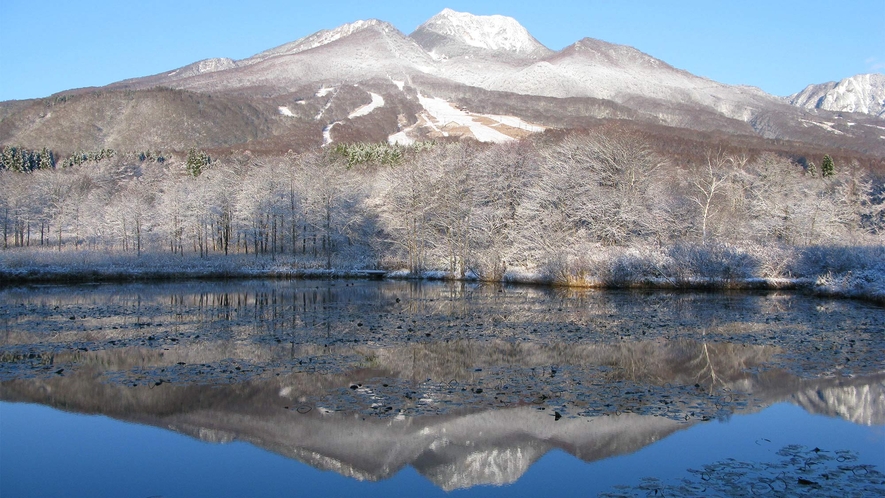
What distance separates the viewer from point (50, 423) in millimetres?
11289

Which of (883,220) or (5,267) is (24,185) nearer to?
(5,267)

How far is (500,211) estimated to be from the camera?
4766 centimetres

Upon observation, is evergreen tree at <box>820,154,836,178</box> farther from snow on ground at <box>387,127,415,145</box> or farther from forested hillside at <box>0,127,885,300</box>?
snow on ground at <box>387,127,415,145</box>

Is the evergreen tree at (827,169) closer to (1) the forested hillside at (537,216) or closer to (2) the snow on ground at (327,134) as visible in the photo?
(1) the forested hillside at (537,216)

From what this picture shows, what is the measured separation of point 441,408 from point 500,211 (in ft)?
120

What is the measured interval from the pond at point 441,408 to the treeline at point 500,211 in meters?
22.2

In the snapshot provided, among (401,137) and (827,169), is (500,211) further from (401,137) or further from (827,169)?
(401,137)

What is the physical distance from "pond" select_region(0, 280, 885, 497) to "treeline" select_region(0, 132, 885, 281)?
2220cm

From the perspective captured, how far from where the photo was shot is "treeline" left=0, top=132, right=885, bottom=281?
44.2m

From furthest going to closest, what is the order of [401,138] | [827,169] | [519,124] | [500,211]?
[519,124], [401,138], [827,169], [500,211]

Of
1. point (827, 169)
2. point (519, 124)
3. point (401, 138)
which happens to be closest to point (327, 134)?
point (401, 138)

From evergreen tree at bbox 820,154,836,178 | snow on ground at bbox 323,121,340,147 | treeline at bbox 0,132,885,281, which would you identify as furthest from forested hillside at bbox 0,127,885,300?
snow on ground at bbox 323,121,340,147

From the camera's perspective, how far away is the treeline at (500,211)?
145 ft

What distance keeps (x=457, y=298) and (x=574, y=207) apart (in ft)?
53.8
